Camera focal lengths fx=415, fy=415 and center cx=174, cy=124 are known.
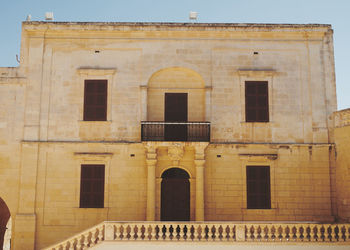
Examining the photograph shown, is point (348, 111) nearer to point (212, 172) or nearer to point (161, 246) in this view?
point (212, 172)

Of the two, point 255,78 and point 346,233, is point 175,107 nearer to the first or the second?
point 255,78

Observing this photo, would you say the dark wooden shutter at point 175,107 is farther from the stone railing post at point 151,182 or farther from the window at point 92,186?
the window at point 92,186

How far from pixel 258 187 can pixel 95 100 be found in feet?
24.7

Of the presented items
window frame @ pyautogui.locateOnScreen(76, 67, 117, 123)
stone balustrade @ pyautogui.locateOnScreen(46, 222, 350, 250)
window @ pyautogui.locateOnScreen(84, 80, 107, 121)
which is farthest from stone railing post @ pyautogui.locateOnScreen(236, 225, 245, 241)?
window frame @ pyautogui.locateOnScreen(76, 67, 117, 123)

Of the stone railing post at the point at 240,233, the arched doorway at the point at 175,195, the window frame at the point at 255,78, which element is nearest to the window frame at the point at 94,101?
the arched doorway at the point at 175,195

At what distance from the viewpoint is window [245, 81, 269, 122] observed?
56.3 ft

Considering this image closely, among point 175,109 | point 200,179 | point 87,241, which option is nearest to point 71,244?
point 87,241

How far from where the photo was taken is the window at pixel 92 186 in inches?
653

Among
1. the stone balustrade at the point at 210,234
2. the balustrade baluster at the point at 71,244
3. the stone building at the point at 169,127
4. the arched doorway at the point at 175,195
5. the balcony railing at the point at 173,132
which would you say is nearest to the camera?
the stone balustrade at the point at 210,234

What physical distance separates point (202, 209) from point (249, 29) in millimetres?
7729

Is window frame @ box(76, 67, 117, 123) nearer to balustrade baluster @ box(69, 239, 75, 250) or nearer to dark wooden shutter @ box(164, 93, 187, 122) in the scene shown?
dark wooden shutter @ box(164, 93, 187, 122)

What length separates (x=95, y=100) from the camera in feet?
56.3

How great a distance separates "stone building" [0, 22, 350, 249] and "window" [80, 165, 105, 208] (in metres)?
0.04

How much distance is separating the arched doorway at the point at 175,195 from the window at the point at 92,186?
248 centimetres
